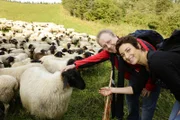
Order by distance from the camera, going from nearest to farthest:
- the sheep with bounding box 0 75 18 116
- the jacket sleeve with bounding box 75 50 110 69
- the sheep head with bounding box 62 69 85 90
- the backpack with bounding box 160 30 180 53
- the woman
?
the woman < the backpack with bounding box 160 30 180 53 < the jacket sleeve with bounding box 75 50 110 69 < the sheep head with bounding box 62 69 85 90 < the sheep with bounding box 0 75 18 116

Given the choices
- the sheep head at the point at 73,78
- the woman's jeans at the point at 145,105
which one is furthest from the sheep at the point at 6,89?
the woman's jeans at the point at 145,105

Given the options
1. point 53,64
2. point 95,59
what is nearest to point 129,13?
point 53,64

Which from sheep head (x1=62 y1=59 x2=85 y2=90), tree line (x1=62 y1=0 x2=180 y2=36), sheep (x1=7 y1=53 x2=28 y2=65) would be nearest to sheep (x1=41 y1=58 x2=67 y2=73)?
sheep (x1=7 y1=53 x2=28 y2=65)

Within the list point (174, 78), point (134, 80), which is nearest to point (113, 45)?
point (134, 80)

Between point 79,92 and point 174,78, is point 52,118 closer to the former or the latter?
point 79,92

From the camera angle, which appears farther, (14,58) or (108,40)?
(14,58)

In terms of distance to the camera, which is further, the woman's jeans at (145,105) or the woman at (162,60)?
the woman's jeans at (145,105)

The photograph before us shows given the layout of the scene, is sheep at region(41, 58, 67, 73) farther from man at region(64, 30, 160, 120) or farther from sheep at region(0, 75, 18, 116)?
man at region(64, 30, 160, 120)

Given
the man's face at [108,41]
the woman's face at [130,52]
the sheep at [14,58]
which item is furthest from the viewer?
the sheep at [14,58]

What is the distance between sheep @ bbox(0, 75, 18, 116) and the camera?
193 inches

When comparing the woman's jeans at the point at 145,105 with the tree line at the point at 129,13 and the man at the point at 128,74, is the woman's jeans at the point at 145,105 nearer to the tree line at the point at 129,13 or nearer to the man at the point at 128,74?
the man at the point at 128,74

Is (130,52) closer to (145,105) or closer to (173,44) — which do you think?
(173,44)

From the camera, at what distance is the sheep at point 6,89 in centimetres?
490

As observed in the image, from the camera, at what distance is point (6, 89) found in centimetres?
495
